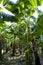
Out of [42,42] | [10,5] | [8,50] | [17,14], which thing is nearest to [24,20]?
[17,14]

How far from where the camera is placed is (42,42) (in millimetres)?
8094

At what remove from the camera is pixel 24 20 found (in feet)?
18.2

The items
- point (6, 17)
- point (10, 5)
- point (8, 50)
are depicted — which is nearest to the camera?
point (10, 5)

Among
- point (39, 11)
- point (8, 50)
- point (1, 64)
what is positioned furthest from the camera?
point (8, 50)

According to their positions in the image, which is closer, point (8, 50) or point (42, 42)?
point (42, 42)

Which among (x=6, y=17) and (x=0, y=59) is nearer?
(x=6, y=17)

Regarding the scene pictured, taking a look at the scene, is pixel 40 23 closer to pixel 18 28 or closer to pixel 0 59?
pixel 18 28

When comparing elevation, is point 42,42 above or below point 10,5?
below

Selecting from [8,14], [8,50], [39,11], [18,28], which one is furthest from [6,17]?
[8,50]

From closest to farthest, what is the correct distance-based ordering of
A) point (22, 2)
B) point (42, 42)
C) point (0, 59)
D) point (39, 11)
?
point (22, 2) → point (39, 11) → point (42, 42) → point (0, 59)

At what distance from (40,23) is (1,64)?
240 inches

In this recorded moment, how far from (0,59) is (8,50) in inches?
289

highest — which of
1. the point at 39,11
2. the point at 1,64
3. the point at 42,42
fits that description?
the point at 39,11

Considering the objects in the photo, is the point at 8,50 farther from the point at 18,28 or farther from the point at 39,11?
the point at 39,11
